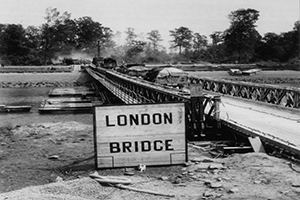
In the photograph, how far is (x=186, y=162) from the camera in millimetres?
10305

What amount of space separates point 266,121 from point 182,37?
14150cm

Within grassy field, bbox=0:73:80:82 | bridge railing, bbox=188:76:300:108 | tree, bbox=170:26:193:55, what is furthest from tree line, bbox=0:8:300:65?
bridge railing, bbox=188:76:300:108

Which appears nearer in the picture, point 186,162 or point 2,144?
point 186,162

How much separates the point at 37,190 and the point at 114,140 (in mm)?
2145

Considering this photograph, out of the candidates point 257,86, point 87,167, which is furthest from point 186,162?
point 257,86

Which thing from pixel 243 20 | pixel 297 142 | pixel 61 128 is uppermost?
pixel 243 20

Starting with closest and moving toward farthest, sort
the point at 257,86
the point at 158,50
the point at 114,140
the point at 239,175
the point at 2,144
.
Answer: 1. the point at 239,175
2. the point at 114,140
3. the point at 2,144
4. the point at 257,86
5. the point at 158,50

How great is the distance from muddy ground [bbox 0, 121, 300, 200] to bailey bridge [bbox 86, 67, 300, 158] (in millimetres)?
1053

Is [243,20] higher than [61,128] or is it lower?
higher

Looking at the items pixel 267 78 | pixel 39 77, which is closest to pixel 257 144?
pixel 39 77

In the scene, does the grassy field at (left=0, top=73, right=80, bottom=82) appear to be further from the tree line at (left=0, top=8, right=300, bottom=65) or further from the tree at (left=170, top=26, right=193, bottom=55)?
the tree at (left=170, top=26, right=193, bottom=55)

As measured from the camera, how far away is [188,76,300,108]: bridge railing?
1755 cm

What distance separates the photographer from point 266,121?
1460 cm

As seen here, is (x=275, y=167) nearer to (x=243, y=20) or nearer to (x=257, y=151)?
(x=257, y=151)
